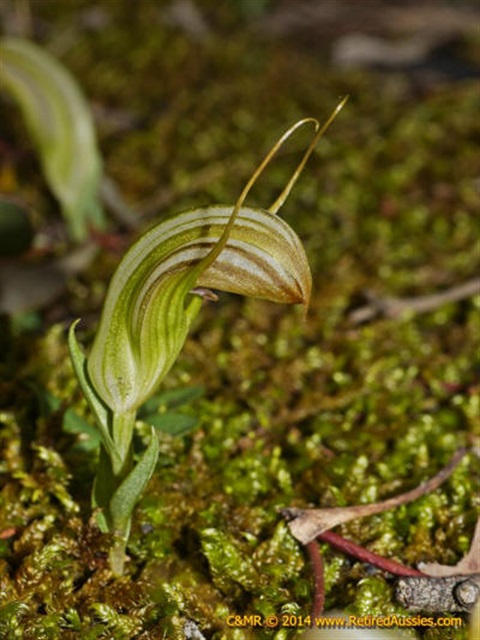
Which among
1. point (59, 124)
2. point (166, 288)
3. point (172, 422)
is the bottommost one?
point (172, 422)

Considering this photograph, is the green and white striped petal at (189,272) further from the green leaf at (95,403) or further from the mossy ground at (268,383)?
the mossy ground at (268,383)

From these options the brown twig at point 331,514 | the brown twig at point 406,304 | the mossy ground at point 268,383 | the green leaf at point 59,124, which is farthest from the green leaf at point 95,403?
the green leaf at point 59,124

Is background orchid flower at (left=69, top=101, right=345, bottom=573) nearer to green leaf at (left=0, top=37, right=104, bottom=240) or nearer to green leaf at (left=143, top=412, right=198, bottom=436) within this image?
green leaf at (left=143, top=412, right=198, bottom=436)

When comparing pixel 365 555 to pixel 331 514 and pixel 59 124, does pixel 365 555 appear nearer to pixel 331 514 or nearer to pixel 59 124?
pixel 331 514

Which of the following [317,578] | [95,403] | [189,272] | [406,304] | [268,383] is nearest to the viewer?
[189,272]

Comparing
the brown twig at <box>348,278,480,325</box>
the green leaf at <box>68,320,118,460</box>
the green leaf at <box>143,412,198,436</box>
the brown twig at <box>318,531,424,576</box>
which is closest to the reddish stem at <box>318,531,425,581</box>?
the brown twig at <box>318,531,424,576</box>

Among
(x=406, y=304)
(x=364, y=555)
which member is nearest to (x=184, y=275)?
(x=364, y=555)

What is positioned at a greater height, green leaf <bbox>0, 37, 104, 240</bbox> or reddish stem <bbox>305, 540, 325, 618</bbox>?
green leaf <bbox>0, 37, 104, 240</bbox>
